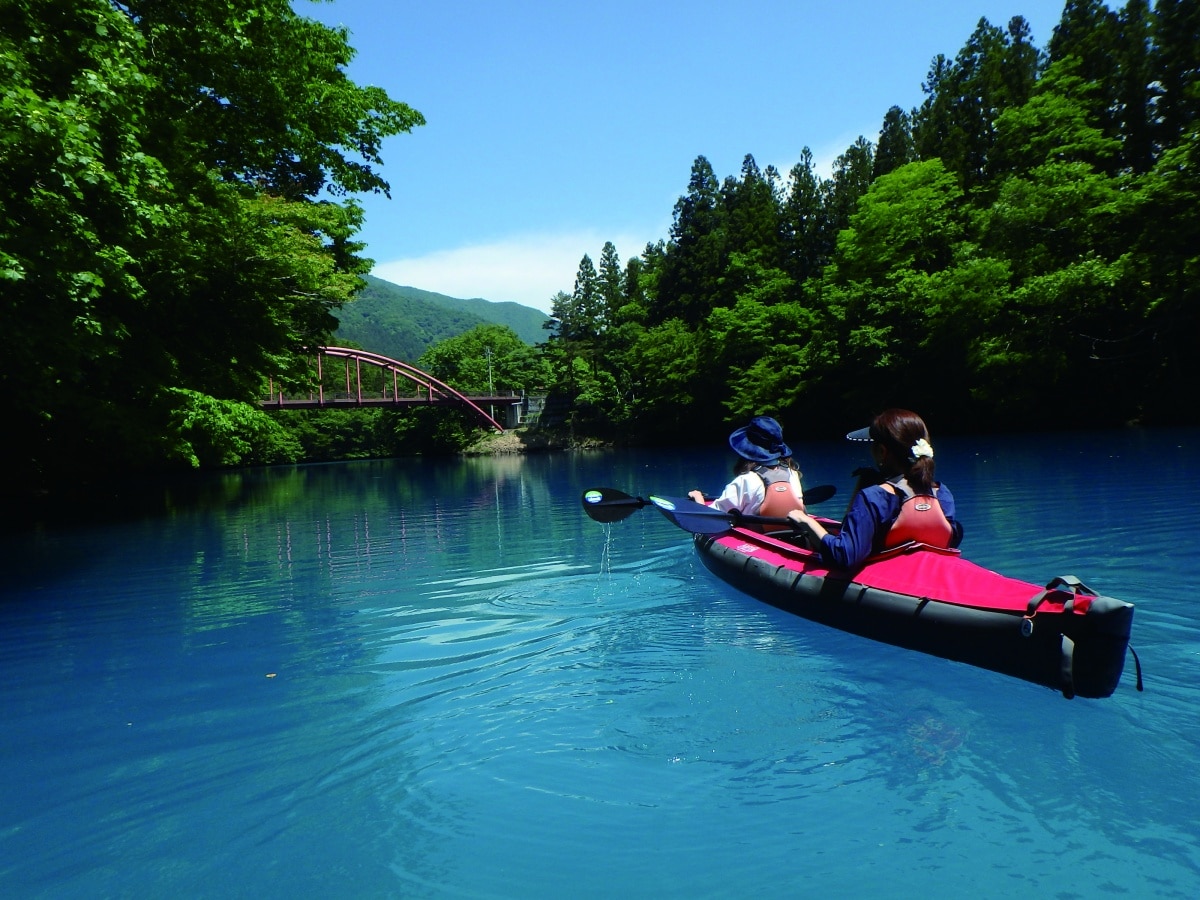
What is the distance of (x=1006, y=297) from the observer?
30.1 metres

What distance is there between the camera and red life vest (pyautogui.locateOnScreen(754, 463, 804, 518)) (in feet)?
25.1

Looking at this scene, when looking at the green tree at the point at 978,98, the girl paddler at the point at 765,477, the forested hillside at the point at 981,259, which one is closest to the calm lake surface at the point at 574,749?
the girl paddler at the point at 765,477

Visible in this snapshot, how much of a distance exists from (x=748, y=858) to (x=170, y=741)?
318 cm

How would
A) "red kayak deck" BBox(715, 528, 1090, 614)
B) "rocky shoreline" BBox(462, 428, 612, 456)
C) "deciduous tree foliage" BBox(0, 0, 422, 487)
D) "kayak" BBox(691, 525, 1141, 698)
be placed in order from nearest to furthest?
"kayak" BBox(691, 525, 1141, 698), "red kayak deck" BBox(715, 528, 1090, 614), "deciduous tree foliage" BBox(0, 0, 422, 487), "rocky shoreline" BBox(462, 428, 612, 456)

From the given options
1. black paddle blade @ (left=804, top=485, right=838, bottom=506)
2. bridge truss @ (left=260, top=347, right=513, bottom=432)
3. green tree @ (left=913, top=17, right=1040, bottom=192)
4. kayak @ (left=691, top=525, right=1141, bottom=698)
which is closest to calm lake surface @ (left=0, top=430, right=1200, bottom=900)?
kayak @ (left=691, top=525, right=1141, bottom=698)

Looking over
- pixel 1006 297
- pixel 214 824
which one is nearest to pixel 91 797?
pixel 214 824

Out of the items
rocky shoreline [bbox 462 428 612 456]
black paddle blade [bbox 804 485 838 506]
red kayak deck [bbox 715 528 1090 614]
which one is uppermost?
rocky shoreline [bbox 462 428 612 456]

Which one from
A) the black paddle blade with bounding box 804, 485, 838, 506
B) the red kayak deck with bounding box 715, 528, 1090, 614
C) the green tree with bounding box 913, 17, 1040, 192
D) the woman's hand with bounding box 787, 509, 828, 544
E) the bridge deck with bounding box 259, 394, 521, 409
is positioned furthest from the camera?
the bridge deck with bounding box 259, 394, 521, 409

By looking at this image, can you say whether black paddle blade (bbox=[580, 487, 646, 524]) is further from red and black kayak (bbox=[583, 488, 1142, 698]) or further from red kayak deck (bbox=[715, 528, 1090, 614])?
red kayak deck (bbox=[715, 528, 1090, 614])

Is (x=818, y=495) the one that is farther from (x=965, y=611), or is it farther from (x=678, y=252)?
(x=678, y=252)

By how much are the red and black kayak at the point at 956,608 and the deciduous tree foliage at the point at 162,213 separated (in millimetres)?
7193

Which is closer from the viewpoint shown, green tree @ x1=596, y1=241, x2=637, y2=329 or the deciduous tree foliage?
the deciduous tree foliage

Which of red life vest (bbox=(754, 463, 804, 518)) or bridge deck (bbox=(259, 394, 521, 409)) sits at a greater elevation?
bridge deck (bbox=(259, 394, 521, 409))

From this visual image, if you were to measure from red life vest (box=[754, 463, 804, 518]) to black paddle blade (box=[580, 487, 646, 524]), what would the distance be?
1.71 m
